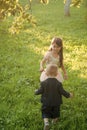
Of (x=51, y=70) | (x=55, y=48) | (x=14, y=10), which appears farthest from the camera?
(x=14, y=10)

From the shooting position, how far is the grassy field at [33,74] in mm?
8469

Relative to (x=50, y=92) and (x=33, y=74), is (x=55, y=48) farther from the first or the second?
(x=33, y=74)

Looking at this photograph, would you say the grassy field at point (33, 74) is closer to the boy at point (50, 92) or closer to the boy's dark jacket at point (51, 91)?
the boy at point (50, 92)

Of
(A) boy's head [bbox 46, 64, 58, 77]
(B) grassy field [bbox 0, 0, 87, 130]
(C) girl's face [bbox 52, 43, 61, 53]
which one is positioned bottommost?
(B) grassy field [bbox 0, 0, 87, 130]

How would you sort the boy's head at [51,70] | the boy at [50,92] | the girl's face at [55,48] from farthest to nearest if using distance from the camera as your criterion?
the girl's face at [55,48] < the boy at [50,92] < the boy's head at [51,70]

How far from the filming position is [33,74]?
42.0 feet

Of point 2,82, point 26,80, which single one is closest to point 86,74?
point 26,80

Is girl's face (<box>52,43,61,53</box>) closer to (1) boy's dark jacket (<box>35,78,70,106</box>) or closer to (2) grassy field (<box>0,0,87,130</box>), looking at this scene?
(1) boy's dark jacket (<box>35,78,70,106</box>)

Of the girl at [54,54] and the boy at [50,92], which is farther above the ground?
the girl at [54,54]

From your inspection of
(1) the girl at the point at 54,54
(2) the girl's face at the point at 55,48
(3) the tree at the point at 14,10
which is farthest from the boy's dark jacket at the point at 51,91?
(3) the tree at the point at 14,10

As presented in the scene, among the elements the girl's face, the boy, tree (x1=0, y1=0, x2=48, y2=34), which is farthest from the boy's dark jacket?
tree (x1=0, y1=0, x2=48, y2=34)

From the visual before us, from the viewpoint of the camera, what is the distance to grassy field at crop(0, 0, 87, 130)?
333 inches

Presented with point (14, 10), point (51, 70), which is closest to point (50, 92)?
point (51, 70)

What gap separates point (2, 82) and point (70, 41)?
30.1 feet
